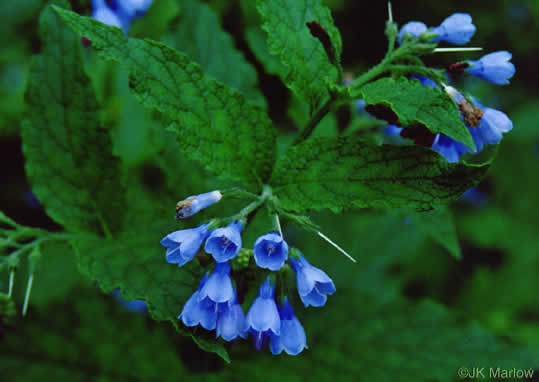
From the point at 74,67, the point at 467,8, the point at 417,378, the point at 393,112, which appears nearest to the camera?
the point at 393,112

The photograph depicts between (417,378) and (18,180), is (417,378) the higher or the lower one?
the lower one

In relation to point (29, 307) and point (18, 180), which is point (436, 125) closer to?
point (29, 307)

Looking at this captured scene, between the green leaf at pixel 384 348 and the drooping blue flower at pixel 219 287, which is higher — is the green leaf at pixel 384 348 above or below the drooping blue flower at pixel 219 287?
below

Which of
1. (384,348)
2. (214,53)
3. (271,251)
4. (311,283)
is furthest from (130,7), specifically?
(384,348)

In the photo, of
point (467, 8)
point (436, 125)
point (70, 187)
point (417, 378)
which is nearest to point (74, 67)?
point (70, 187)

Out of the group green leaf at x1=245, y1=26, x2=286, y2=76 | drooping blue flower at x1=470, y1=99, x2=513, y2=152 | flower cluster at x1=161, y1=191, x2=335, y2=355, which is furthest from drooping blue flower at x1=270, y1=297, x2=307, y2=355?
green leaf at x1=245, y1=26, x2=286, y2=76

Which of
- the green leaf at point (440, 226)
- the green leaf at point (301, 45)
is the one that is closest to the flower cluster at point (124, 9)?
the green leaf at point (301, 45)

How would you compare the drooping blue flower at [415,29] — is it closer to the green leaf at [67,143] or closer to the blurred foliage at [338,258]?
the blurred foliage at [338,258]
